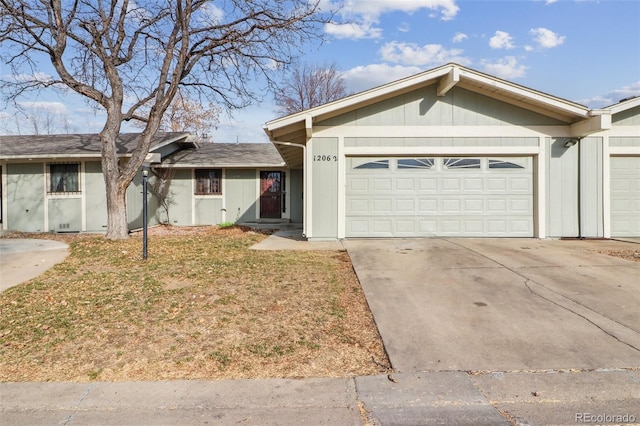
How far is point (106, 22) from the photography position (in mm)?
10414

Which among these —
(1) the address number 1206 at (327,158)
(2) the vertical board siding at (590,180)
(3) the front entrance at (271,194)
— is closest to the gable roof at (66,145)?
(3) the front entrance at (271,194)

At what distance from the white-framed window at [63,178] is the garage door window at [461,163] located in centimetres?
1200

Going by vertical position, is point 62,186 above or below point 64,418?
above

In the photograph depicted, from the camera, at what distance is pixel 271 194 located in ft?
51.3

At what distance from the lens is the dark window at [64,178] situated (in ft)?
42.3

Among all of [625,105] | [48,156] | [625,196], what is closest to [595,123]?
[625,105]

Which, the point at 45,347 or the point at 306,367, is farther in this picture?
the point at 45,347

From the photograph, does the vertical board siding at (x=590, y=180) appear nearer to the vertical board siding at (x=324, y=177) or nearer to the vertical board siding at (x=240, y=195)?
the vertical board siding at (x=324, y=177)

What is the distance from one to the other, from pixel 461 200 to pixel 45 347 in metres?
8.83

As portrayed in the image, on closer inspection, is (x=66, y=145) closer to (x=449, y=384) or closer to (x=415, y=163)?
(x=415, y=163)

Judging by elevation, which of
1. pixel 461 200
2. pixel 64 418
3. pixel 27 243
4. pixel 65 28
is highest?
pixel 65 28

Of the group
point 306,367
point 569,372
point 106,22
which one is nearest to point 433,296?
point 569,372

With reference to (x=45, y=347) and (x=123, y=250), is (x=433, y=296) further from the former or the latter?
(x=123, y=250)

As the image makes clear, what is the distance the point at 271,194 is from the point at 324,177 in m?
6.47
